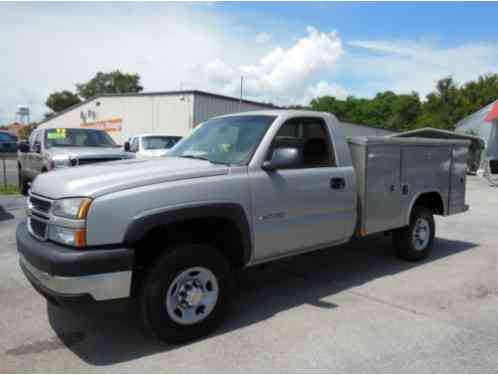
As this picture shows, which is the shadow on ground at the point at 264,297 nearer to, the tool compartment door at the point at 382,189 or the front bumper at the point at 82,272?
the front bumper at the point at 82,272

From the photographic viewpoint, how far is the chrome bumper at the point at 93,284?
9.53 ft

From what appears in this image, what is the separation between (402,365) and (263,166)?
1983mm

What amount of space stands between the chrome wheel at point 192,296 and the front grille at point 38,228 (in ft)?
3.56

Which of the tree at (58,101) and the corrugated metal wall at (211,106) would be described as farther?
the tree at (58,101)

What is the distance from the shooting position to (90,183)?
3.12m

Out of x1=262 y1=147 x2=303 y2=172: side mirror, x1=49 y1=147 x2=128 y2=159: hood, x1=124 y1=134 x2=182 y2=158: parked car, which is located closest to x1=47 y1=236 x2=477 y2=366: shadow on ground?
x1=262 y1=147 x2=303 y2=172: side mirror

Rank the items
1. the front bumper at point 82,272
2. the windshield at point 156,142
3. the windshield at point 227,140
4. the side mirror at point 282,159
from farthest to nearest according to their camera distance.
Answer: the windshield at point 156,142 < the windshield at point 227,140 < the side mirror at point 282,159 < the front bumper at point 82,272

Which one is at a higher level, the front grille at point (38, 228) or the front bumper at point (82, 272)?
the front grille at point (38, 228)

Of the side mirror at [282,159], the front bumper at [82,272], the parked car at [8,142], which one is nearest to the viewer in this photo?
the front bumper at [82,272]

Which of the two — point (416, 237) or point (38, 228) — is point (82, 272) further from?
point (416, 237)

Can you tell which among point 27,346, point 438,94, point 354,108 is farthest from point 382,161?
point 354,108

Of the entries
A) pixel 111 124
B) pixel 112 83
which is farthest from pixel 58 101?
pixel 111 124

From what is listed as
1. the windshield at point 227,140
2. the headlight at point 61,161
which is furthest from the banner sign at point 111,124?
the windshield at point 227,140

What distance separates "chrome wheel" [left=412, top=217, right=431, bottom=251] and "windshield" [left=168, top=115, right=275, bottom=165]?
9.55ft
